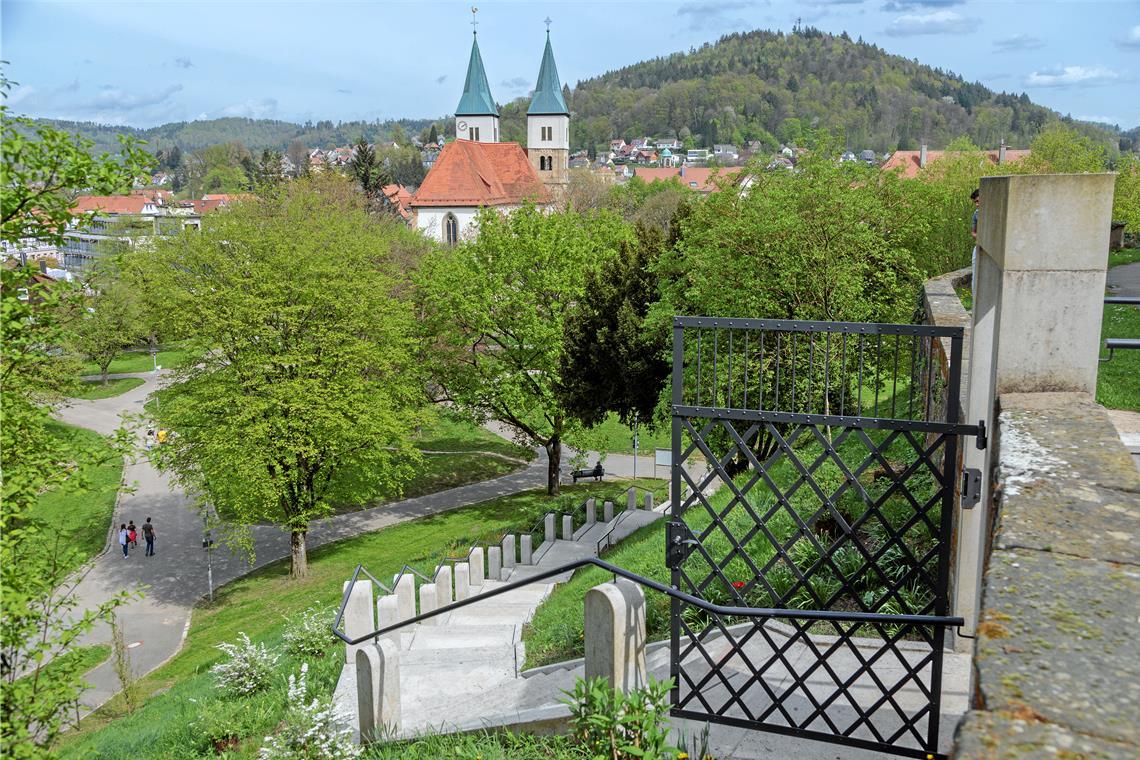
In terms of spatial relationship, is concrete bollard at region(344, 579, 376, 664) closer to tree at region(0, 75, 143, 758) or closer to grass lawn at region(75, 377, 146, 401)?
tree at region(0, 75, 143, 758)

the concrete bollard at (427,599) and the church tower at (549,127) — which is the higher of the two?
the church tower at (549,127)

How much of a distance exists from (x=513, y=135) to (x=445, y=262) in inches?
6427

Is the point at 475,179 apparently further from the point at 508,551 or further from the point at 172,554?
the point at 508,551

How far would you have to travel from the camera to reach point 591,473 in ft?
99.2

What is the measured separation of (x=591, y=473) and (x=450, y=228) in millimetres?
46163

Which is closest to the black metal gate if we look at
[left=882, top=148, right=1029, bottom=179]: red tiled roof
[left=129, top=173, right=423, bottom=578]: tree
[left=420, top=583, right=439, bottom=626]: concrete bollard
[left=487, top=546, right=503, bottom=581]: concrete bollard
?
[left=420, top=583, right=439, bottom=626]: concrete bollard

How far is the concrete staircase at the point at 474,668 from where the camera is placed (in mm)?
6918

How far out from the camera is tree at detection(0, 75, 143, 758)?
22.5 ft

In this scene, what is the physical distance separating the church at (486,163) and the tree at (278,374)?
115ft

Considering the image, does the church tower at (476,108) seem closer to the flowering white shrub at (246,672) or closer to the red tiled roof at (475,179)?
the red tiled roof at (475,179)

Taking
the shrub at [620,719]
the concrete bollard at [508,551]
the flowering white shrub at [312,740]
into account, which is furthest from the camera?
the concrete bollard at [508,551]

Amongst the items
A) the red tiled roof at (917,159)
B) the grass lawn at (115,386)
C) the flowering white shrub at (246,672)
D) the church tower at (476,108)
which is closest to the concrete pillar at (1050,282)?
the flowering white shrub at (246,672)

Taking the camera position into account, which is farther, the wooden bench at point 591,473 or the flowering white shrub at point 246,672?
the wooden bench at point 591,473

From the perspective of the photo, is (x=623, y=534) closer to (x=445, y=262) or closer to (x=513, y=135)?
(x=445, y=262)
